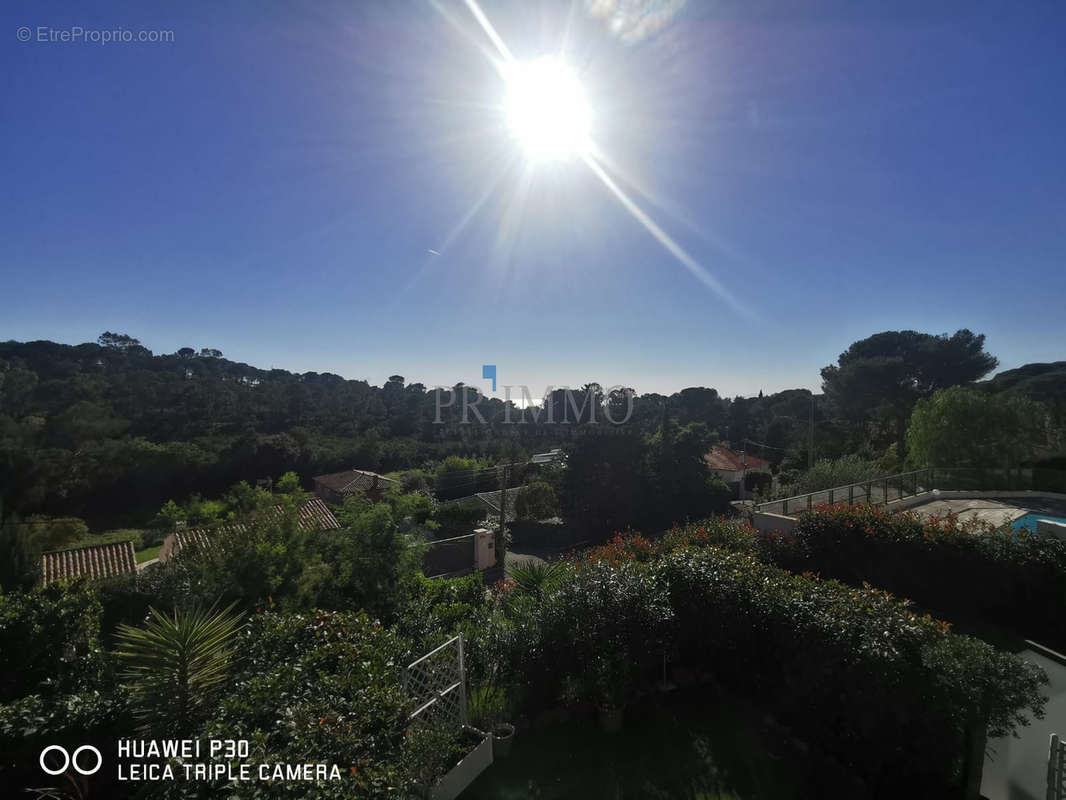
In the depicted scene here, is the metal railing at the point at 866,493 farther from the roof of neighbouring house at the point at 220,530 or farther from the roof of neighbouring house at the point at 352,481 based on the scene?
the roof of neighbouring house at the point at 352,481

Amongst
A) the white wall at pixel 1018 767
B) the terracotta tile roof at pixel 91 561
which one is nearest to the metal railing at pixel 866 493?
the white wall at pixel 1018 767

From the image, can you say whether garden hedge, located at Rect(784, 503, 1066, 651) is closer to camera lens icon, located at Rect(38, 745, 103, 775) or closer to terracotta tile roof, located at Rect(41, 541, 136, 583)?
camera lens icon, located at Rect(38, 745, 103, 775)

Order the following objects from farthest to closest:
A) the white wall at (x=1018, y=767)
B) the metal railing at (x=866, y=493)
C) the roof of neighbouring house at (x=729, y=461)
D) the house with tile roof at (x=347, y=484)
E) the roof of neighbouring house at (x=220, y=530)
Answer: the roof of neighbouring house at (x=729, y=461), the house with tile roof at (x=347, y=484), the metal railing at (x=866, y=493), the roof of neighbouring house at (x=220, y=530), the white wall at (x=1018, y=767)

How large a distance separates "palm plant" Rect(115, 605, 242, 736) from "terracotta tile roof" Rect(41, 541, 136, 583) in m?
9.85

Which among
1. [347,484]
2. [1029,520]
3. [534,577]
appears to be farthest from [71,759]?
[347,484]

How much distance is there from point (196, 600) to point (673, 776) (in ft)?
19.1

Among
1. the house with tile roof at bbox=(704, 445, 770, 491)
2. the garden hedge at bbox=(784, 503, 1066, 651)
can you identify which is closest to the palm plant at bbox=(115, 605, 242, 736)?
the garden hedge at bbox=(784, 503, 1066, 651)

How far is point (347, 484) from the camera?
30.1 meters

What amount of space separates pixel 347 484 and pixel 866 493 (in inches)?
1067

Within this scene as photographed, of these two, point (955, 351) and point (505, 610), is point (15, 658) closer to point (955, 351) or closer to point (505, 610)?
point (505, 610)

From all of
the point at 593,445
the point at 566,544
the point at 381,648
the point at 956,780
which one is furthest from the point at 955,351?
the point at 381,648

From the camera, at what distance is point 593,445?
20844 mm

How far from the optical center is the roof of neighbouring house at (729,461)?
31359mm

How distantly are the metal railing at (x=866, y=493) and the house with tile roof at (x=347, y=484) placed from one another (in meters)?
20.9
